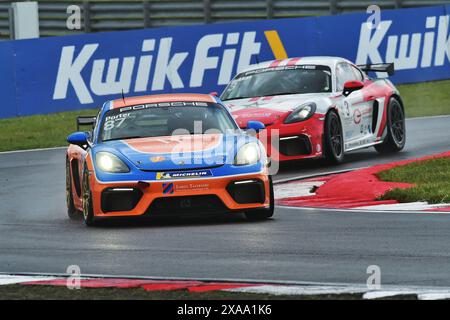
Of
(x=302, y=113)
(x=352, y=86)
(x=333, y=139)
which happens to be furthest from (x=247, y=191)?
(x=352, y=86)

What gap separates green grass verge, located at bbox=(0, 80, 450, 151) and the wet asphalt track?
8208 millimetres

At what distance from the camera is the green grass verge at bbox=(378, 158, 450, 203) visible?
13.5 m

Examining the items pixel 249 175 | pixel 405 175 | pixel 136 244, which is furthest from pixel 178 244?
pixel 405 175

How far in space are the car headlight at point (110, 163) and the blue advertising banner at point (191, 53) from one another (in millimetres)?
11396

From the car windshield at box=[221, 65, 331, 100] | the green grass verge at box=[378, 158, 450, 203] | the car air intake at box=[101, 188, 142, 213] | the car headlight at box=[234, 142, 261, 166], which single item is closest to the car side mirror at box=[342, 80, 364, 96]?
the car windshield at box=[221, 65, 331, 100]

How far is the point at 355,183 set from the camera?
14609 millimetres

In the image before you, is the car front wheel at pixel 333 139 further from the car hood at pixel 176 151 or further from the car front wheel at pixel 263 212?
the car front wheel at pixel 263 212

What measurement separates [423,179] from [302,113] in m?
2.60

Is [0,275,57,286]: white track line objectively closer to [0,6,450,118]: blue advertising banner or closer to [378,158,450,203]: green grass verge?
[378,158,450,203]: green grass verge

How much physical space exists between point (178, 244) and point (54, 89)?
13.8m

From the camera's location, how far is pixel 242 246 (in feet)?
35.6

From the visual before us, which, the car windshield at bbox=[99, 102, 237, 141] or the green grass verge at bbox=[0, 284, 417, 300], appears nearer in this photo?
the green grass verge at bbox=[0, 284, 417, 300]

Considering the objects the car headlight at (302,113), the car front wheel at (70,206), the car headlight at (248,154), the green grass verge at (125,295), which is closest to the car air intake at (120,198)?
the car headlight at (248,154)
